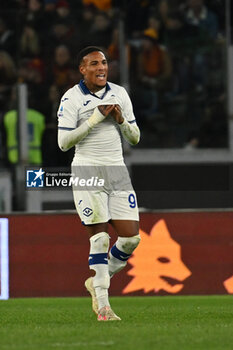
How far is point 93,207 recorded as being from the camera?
7.51 m

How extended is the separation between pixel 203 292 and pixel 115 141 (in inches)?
163

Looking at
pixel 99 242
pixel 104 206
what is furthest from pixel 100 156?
pixel 99 242

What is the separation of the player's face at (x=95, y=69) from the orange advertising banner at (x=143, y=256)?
4.03 metres

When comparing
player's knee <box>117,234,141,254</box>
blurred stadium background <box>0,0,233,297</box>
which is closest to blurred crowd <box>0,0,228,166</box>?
blurred stadium background <box>0,0,233,297</box>

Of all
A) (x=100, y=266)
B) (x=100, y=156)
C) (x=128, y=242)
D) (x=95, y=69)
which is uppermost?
(x=95, y=69)

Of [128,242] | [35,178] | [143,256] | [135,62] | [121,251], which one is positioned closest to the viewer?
[128,242]

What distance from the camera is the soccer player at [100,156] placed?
7.48 metres

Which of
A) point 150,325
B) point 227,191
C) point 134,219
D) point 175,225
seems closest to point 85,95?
point 134,219

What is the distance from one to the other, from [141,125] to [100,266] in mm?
6238

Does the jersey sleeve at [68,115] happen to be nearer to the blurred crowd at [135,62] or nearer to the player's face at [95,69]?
the player's face at [95,69]

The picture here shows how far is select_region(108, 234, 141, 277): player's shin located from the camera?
25.3 feet

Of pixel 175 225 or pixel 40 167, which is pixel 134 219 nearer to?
pixel 175 225

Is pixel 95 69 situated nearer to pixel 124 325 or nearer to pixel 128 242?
pixel 128 242

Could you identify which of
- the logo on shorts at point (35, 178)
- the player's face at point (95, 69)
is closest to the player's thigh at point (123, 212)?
the player's face at point (95, 69)
